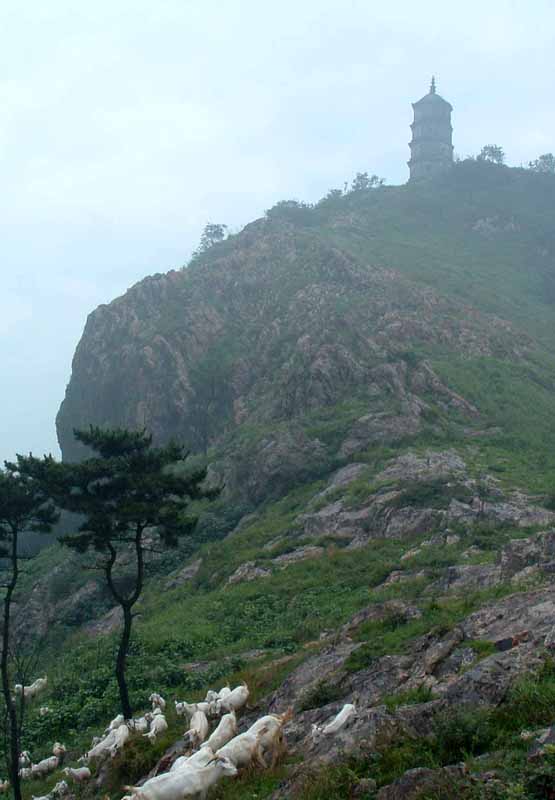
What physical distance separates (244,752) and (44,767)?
688 centimetres

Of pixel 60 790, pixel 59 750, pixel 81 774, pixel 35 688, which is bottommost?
pixel 35 688

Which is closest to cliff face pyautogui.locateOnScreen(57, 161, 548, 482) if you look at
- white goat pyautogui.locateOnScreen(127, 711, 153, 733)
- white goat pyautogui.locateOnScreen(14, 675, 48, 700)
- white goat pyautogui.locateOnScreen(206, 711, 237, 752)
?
white goat pyautogui.locateOnScreen(14, 675, 48, 700)

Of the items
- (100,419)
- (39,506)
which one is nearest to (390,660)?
(39,506)

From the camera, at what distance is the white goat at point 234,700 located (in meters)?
11.3

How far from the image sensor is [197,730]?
10.3m

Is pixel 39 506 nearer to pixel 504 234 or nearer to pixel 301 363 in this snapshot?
pixel 301 363

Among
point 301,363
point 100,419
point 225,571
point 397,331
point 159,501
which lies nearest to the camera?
point 159,501

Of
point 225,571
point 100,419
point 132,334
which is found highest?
point 132,334

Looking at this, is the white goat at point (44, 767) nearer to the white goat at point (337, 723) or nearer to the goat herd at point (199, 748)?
the goat herd at point (199, 748)

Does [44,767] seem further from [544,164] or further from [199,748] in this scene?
[544,164]

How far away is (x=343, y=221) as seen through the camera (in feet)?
246

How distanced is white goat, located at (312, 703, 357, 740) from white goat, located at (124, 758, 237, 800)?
108 cm

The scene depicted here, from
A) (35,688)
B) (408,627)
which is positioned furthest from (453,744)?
(35,688)

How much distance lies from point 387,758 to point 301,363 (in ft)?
105
